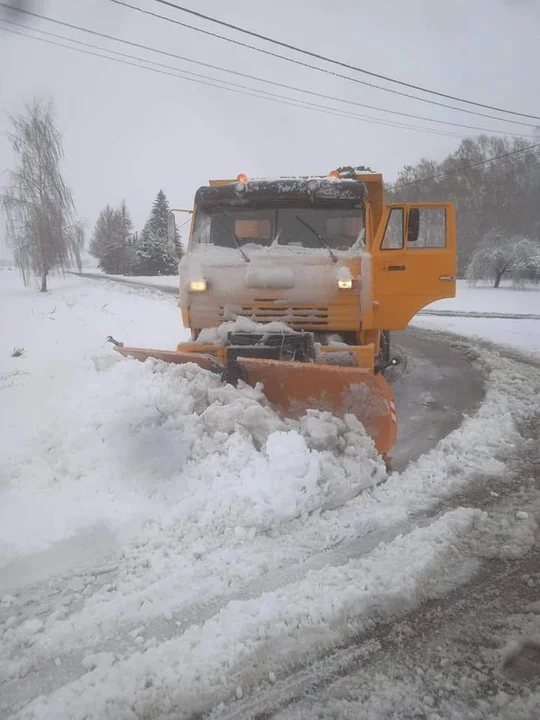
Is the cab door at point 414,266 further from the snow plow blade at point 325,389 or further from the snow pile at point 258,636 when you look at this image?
the snow pile at point 258,636

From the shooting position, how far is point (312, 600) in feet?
8.27

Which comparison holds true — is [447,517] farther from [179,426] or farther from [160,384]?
[160,384]

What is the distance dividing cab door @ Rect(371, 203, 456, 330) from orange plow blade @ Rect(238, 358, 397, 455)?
2.21 m

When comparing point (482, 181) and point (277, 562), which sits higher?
point (482, 181)

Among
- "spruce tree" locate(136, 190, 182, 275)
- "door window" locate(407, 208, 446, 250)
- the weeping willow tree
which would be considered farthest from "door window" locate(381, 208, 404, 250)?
"spruce tree" locate(136, 190, 182, 275)

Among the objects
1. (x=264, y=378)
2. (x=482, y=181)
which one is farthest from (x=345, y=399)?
(x=482, y=181)

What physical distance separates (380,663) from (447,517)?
1.42 metres

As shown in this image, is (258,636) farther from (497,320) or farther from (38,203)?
(38,203)

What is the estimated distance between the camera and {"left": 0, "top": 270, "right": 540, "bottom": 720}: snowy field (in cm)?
213

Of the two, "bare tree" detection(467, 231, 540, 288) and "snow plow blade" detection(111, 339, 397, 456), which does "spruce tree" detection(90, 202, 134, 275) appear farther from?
"snow plow blade" detection(111, 339, 397, 456)

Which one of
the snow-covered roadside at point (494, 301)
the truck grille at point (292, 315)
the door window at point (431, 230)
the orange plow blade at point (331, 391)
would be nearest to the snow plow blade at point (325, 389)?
the orange plow blade at point (331, 391)

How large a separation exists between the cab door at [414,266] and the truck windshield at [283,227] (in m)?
0.67

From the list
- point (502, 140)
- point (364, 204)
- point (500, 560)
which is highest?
point (502, 140)

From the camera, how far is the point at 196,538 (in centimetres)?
308
